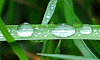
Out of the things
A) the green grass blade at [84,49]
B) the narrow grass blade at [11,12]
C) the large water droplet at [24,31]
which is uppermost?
the narrow grass blade at [11,12]

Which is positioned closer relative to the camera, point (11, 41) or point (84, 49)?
point (11, 41)

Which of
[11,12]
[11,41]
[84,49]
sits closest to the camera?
[11,41]

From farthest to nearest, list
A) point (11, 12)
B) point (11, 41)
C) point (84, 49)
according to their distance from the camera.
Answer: point (11, 12) → point (84, 49) → point (11, 41)

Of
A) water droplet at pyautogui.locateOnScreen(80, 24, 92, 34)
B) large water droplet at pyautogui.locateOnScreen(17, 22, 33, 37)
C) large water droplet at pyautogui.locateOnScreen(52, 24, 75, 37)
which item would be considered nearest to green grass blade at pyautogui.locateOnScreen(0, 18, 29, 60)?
large water droplet at pyautogui.locateOnScreen(17, 22, 33, 37)

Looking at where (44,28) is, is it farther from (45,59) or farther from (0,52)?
(0,52)

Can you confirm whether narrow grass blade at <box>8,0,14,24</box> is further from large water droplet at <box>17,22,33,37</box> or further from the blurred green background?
large water droplet at <box>17,22,33,37</box>

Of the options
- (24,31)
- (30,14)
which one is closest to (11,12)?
(30,14)

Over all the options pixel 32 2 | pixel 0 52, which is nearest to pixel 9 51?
pixel 0 52

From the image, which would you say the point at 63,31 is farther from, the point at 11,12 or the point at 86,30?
the point at 11,12

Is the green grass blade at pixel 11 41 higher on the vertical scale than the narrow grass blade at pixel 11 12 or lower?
lower

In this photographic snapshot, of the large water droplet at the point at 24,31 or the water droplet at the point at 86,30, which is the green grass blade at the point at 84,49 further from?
the large water droplet at the point at 24,31

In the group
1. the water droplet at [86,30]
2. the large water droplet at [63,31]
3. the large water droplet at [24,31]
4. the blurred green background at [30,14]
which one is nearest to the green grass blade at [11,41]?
the large water droplet at [24,31]
